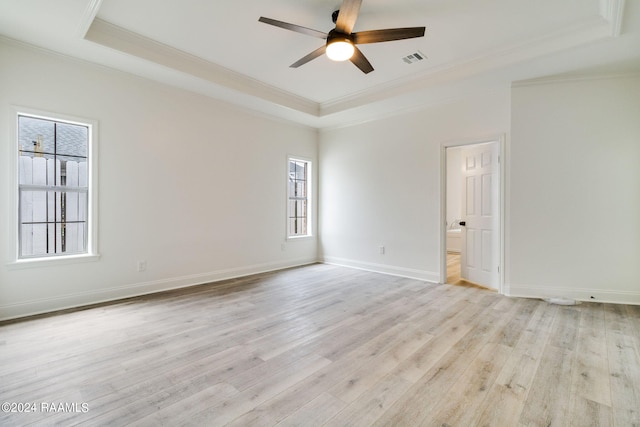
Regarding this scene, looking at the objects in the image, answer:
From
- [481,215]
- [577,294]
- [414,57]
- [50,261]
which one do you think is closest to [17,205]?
[50,261]

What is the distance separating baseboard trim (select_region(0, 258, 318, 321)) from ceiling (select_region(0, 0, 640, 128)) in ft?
8.91

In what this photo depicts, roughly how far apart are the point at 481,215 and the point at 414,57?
2479 mm

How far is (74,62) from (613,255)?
6.73 meters

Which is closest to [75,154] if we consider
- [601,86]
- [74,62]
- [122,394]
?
[74,62]

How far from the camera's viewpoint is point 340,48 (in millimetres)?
2709

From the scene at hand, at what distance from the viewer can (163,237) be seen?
4039 millimetres

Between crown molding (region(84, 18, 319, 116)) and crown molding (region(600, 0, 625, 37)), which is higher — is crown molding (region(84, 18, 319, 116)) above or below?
above

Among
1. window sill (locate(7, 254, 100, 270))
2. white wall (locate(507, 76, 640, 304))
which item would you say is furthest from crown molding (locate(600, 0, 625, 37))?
window sill (locate(7, 254, 100, 270))

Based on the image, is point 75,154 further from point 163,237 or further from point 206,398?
point 206,398

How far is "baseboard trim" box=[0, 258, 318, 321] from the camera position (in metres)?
3.05

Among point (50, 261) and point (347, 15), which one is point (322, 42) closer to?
point (347, 15)

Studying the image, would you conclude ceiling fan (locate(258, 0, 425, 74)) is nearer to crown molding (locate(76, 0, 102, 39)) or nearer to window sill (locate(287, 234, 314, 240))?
crown molding (locate(76, 0, 102, 39))

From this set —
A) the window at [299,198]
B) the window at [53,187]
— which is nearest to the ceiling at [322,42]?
the window at [53,187]

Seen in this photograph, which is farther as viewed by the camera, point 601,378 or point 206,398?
point 601,378
